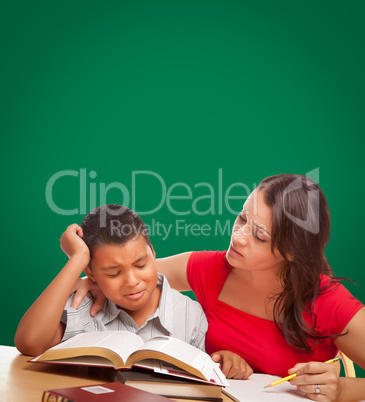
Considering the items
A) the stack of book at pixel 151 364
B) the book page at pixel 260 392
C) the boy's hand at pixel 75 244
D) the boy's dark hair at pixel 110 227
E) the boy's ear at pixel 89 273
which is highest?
the boy's dark hair at pixel 110 227

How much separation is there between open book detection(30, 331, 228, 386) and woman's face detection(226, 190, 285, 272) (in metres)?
0.41

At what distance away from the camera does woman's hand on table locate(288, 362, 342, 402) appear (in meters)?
1.24

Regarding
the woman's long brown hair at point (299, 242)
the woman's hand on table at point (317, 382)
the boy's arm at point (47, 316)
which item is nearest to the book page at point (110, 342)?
the boy's arm at point (47, 316)

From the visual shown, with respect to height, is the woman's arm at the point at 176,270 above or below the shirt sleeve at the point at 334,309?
above

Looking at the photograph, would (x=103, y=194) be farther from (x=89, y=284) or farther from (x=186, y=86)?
(x=89, y=284)

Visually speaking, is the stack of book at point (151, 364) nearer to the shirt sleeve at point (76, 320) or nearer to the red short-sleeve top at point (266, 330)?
the shirt sleeve at point (76, 320)

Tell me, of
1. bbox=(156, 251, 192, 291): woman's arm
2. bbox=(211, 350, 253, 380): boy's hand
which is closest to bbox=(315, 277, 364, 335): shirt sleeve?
bbox=(211, 350, 253, 380): boy's hand

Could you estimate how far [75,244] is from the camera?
152cm

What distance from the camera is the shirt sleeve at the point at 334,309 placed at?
1.52 meters

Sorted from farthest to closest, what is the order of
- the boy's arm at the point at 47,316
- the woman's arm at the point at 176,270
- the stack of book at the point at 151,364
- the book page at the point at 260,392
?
the woman's arm at the point at 176,270, the boy's arm at the point at 47,316, the book page at the point at 260,392, the stack of book at the point at 151,364

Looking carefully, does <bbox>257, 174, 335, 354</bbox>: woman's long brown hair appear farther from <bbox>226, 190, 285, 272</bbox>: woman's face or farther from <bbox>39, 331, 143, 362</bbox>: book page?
<bbox>39, 331, 143, 362</bbox>: book page

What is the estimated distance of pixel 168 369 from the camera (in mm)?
1128

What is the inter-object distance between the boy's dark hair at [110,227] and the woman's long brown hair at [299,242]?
0.41 metres

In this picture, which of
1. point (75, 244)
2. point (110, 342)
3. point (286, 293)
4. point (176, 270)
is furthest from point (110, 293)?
point (286, 293)
